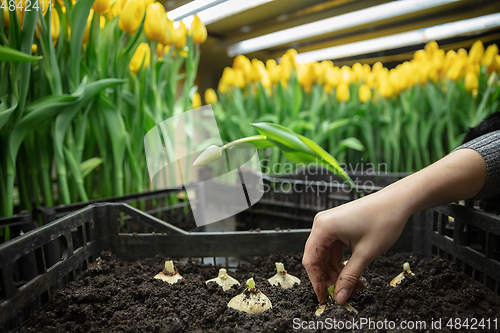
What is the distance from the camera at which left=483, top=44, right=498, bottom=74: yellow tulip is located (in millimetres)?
1116

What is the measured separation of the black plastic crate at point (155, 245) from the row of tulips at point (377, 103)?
75 cm

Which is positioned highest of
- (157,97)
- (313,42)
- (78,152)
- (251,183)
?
(313,42)

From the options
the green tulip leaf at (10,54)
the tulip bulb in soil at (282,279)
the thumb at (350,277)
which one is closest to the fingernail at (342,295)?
the thumb at (350,277)

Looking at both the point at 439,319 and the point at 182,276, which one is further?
the point at 182,276

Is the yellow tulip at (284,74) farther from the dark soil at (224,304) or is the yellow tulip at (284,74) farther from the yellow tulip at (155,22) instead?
the dark soil at (224,304)

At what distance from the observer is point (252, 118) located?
4.68ft

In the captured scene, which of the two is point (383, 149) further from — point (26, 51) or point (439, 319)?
point (26, 51)

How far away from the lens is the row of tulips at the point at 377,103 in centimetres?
130

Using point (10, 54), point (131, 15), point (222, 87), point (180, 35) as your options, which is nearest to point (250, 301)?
point (10, 54)

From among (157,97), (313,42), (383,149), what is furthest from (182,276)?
(383,149)

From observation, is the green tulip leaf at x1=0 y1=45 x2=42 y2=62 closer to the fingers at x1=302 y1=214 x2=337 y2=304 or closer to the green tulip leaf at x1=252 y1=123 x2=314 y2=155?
the green tulip leaf at x1=252 y1=123 x2=314 y2=155

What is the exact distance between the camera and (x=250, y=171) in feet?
2.25

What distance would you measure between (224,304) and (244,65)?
4.29ft

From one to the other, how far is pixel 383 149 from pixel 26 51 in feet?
4.77
